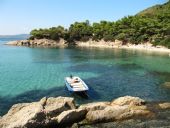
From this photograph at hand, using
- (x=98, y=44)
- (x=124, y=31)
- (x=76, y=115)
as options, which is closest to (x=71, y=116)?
(x=76, y=115)

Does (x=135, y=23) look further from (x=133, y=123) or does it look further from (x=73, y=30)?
(x=133, y=123)

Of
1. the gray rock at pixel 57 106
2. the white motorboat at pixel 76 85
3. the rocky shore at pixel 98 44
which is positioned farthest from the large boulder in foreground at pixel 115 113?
the rocky shore at pixel 98 44

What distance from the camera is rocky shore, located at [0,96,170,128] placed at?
25.3 m

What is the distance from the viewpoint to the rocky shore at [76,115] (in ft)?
83.1

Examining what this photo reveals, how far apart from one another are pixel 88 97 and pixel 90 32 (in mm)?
115647

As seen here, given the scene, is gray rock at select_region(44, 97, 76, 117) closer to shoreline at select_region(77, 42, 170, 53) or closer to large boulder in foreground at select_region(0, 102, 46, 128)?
large boulder in foreground at select_region(0, 102, 46, 128)

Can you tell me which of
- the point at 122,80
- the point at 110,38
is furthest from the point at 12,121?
the point at 110,38

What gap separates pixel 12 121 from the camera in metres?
25.2

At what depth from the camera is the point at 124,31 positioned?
131500 mm

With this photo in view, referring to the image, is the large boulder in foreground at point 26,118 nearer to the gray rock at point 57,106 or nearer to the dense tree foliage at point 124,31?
the gray rock at point 57,106

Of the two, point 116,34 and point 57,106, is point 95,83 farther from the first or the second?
point 116,34

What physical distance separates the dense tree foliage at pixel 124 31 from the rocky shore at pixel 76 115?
3154 inches

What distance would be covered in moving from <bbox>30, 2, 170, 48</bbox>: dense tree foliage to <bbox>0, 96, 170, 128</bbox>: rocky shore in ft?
263

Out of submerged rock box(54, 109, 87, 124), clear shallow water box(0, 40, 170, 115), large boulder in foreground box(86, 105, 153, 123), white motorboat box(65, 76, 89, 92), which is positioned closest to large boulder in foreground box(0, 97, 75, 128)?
submerged rock box(54, 109, 87, 124)
